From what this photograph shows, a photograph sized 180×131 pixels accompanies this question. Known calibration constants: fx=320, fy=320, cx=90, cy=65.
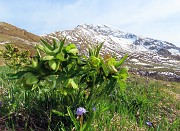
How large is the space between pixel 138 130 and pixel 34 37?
12254 cm

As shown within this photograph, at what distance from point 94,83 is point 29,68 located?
69 cm

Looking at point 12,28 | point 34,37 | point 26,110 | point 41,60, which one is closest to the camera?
point 41,60

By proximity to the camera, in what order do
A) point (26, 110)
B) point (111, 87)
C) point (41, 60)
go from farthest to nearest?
point (26, 110)
point (111, 87)
point (41, 60)

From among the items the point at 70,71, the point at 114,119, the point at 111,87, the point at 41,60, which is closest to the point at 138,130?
the point at 114,119

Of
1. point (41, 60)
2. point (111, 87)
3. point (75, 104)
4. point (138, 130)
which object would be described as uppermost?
point (41, 60)

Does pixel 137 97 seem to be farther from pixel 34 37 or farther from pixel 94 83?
pixel 34 37

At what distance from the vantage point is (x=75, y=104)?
3549mm

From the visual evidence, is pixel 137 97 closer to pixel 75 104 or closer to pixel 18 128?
pixel 75 104

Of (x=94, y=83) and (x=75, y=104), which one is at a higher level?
(x=94, y=83)

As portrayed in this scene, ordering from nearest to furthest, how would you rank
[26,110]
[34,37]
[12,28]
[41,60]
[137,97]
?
[41,60] → [26,110] → [137,97] → [34,37] → [12,28]

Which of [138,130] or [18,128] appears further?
[138,130]

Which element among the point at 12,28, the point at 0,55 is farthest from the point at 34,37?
the point at 0,55

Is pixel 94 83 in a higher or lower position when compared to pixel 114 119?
higher

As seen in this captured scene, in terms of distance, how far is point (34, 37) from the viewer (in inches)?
4879
